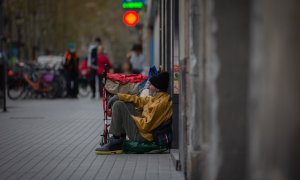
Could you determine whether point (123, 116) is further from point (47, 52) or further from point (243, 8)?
point (47, 52)

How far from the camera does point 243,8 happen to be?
742 centimetres

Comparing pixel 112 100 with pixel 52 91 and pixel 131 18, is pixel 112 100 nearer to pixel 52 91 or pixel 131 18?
pixel 131 18

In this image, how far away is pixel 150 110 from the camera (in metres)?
11.2

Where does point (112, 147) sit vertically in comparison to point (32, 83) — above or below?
above

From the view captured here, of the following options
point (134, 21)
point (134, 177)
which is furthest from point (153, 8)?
point (134, 177)

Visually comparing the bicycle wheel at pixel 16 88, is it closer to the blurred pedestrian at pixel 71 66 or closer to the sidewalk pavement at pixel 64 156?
the blurred pedestrian at pixel 71 66

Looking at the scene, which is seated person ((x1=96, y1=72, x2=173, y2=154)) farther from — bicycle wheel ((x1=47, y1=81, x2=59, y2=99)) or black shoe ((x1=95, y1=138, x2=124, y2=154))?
bicycle wheel ((x1=47, y1=81, x2=59, y2=99))

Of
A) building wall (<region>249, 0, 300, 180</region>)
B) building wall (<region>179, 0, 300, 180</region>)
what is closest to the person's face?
building wall (<region>179, 0, 300, 180</region>)

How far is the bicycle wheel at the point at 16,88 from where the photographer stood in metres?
29.7

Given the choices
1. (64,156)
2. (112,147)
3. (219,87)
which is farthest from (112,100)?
(219,87)

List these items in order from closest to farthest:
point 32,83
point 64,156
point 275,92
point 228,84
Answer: point 275,92
point 228,84
point 64,156
point 32,83

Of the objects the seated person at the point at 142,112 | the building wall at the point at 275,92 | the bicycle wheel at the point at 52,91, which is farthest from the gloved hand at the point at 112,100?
the bicycle wheel at the point at 52,91

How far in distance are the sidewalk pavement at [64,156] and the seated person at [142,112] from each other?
0.29 metres

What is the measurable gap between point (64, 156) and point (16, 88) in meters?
19.1
